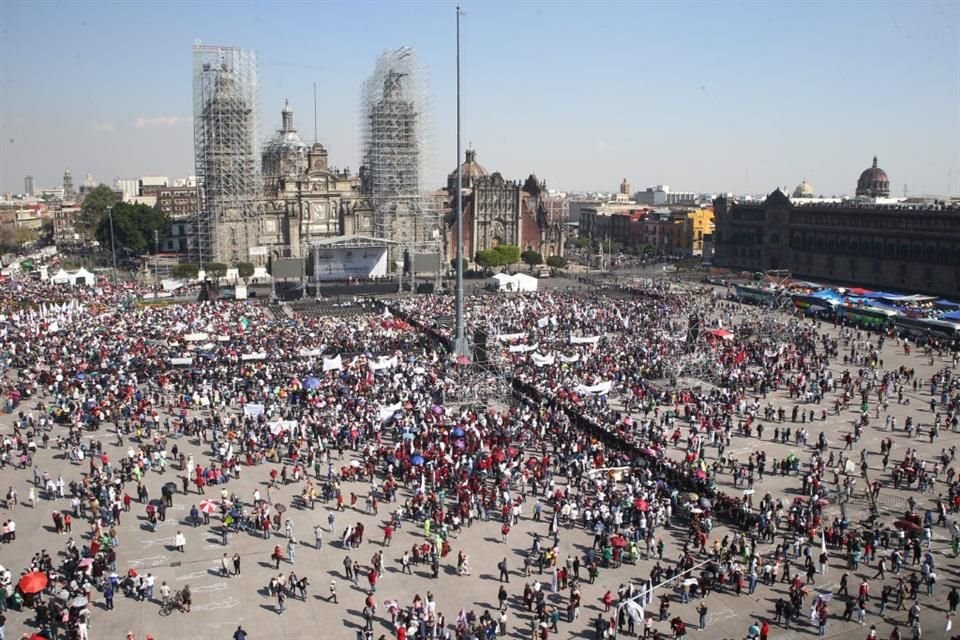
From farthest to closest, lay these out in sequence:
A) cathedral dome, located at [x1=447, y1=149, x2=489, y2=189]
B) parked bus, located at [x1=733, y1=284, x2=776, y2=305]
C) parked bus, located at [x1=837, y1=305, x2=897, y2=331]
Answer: cathedral dome, located at [x1=447, y1=149, x2=489, y2=189], parked bus, located at [x1=733, y1=284, x2=776, y2=305], parked bus, located at [x1=837, y1=305, x2=897, y2=331]

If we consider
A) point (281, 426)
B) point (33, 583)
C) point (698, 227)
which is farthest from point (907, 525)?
point (698, 227)

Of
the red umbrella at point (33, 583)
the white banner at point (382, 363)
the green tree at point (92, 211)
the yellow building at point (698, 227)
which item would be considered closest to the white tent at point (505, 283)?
the white banner at point (382, 363)

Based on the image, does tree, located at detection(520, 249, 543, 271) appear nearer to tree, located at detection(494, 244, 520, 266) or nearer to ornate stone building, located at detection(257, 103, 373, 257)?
tree, located at detection(494, 244, 520, 266)

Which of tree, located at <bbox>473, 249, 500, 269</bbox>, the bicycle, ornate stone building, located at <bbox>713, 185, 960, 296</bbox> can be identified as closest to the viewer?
the bicycle

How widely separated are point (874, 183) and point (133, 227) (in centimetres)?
9662

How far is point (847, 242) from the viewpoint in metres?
72.8

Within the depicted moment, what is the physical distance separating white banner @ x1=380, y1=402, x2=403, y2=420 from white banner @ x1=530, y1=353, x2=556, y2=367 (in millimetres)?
9216

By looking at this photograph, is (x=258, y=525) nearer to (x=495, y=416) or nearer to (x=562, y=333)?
(x=495, y=416)

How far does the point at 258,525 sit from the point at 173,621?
14.7ft

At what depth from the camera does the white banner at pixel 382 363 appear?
35750mm

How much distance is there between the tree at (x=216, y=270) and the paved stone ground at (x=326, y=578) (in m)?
48.5

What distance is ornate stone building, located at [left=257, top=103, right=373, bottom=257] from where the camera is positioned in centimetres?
8212

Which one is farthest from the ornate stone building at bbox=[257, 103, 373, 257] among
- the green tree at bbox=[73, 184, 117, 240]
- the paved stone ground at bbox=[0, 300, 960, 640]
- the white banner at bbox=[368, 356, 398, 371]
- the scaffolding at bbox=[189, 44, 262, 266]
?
the paved stone ground at bbox=[0, 300, 960, 640]

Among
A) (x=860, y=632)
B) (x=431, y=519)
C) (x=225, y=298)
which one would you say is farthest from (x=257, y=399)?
(x=225, y=298)
